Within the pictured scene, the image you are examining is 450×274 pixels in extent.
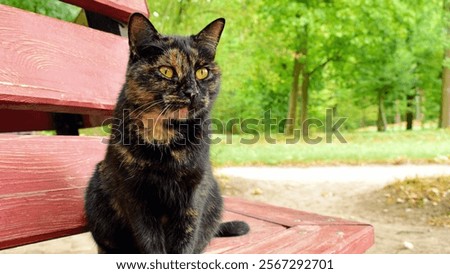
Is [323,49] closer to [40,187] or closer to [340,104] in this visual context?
[340,104]

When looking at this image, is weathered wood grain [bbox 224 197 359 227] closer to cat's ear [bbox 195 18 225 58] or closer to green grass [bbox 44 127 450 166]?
cat's ear [bbox 195 18 225 58]

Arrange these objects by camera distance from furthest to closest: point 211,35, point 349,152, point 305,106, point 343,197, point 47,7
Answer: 1. point 305,106
2. point 349,152
3. point 343,197
4. point 47,7
5. point 211,35

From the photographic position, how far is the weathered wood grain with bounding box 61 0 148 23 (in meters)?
1.08

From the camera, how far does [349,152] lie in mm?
5414

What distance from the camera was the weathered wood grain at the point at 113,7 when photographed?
1.08 meters

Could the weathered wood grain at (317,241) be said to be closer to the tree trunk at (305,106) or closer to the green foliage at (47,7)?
the green foliage at (47,7)

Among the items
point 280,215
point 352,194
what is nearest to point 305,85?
point 352,194

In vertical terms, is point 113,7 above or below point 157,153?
above

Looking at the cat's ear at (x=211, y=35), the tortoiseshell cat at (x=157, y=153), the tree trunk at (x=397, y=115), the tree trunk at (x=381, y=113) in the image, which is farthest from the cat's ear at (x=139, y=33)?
the tree trunk at (x=397, y=115)

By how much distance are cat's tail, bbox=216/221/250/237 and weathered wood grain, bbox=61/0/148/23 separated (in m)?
0.67

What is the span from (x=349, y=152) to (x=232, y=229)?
470 cm

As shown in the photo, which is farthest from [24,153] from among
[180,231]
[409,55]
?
[409,55]
